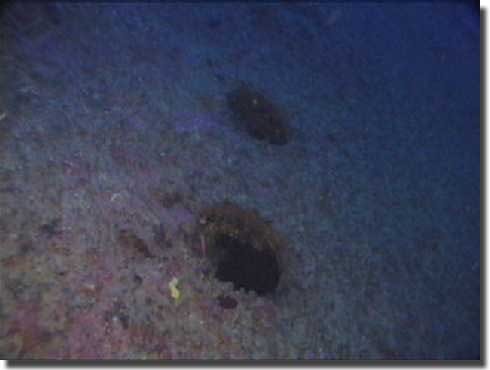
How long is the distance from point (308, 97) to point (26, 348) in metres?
3.29

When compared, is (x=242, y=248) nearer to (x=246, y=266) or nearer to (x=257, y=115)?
(x=246, y=266)

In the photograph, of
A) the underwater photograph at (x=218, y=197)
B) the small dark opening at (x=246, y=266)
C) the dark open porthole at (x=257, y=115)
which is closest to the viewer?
the underwater photograph at (x=218, y=197)

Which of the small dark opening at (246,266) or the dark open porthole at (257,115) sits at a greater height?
the dark open porthole at (257,115)

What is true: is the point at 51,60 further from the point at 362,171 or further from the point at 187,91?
the point at 362,171

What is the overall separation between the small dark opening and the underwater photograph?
0.04 ft

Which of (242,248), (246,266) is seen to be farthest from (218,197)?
(246,266)

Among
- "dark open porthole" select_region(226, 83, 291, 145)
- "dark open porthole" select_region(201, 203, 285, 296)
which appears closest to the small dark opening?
"dark open porthole" select_region(201, 203, 285, 296)

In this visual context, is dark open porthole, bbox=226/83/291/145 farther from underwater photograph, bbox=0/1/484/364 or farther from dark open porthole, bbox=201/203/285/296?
dark open porthole, bbox=201/203/285/296

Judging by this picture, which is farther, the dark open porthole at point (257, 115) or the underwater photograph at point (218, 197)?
the dark open porthole at point (257, 115)

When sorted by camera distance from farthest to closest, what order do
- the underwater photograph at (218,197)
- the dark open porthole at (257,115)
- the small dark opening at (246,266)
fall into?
the dark open porthole at (257,115)
the small dark opening at (246,266)
the underwater photograph at (218,197)

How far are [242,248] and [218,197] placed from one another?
408 millimetres

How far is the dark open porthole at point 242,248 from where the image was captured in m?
2.55

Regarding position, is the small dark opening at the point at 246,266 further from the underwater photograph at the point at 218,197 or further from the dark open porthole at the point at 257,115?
the dark open porthole at the point at 257,115

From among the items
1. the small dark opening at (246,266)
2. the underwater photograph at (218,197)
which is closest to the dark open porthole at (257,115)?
the underwater photograph at (218,197)
